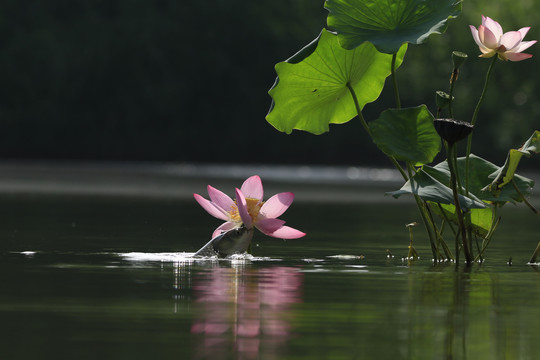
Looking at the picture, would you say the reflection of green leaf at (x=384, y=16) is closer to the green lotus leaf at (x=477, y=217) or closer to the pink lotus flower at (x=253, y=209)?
the pink lotus flower at (x=253, y=209)

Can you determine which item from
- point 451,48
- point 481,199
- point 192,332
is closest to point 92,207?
point 481,199

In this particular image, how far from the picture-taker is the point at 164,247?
7457 millimetres

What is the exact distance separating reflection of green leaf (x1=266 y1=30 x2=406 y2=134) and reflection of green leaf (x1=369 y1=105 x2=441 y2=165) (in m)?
0.47

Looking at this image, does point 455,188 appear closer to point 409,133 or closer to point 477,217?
point 409,133

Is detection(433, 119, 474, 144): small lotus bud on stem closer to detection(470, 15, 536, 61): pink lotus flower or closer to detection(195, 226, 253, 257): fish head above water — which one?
detection(470, 15, 536, 61): pink lotus flower

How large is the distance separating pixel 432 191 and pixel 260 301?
66.5 inches

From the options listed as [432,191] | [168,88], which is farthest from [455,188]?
[168,88]

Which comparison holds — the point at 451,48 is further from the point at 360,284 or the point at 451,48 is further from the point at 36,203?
the point at 360,284

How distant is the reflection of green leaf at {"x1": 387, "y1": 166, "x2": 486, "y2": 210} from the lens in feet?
19.4

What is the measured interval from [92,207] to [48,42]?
143 ft

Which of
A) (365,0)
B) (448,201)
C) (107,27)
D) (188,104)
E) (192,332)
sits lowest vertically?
(192,332)

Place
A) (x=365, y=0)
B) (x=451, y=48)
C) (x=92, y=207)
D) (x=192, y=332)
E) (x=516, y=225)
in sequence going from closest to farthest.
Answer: (x=192, y=332)
(x=365, y=0)
(x=516, y=225)
(x=92, y=207)
(x=451, y=48)

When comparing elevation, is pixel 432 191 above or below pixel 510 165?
below

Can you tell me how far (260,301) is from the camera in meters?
4.54
